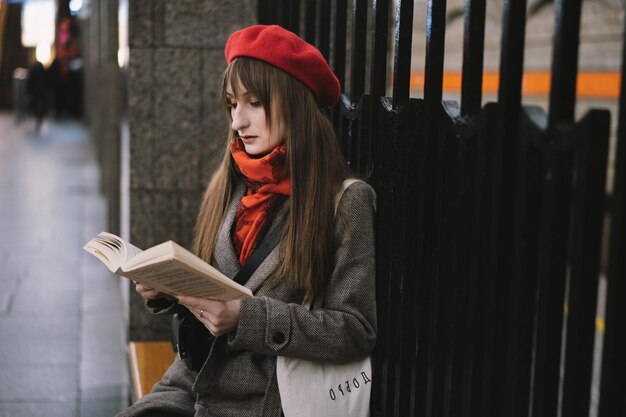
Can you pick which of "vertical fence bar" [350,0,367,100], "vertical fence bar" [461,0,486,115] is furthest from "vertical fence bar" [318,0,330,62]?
"vertical fence bar" [461,0,486,115]

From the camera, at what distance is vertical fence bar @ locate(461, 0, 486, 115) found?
1.84 metres

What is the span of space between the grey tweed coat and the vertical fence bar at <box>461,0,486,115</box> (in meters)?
0.57

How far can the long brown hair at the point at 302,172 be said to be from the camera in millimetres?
2414

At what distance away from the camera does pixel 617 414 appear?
1.39m

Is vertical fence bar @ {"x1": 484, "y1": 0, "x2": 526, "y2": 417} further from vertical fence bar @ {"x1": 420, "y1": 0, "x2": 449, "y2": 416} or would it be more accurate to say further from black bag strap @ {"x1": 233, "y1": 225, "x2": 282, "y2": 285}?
black bag strap @ {"x1": 233, "y1": 225, "x2": 282, "y2": 285}

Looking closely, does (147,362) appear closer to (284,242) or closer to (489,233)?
(284,242)

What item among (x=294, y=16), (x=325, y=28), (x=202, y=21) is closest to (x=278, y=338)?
(x=325, y=28)

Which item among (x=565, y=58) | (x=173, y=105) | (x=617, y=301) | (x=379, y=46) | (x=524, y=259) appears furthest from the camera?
(x=173, y=105)

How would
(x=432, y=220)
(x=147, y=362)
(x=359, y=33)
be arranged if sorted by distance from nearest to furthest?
(x=432, y=220)
(x=359, y=33)
(x=147, y=362)

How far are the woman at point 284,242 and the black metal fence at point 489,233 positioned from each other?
107 mm

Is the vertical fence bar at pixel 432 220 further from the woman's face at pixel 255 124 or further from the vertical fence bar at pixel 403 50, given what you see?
the woman's face at pixel 255 124

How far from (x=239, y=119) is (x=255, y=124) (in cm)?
4

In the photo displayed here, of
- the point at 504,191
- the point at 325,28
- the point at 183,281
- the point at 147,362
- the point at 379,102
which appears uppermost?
the point at 325,28

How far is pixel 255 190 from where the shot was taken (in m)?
2.62
